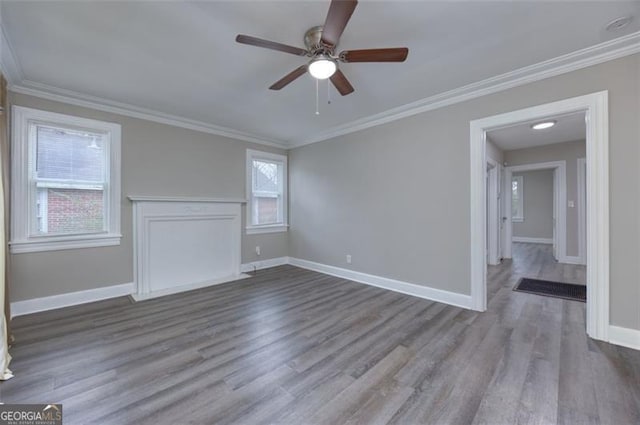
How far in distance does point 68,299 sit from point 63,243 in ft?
2.22

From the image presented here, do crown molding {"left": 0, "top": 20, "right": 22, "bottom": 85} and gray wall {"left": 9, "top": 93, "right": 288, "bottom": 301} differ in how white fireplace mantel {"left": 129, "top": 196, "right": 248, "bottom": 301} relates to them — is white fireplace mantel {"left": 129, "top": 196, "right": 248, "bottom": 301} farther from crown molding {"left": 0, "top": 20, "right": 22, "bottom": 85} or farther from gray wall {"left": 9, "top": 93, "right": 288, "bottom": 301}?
crown molding {"left": 0, "top": 20, "right": 22, "bottom": 85}

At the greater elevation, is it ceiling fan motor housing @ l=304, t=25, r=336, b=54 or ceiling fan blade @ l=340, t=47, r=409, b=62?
ceiling fan motor housing @ l=304, t=25, r=336, b=54

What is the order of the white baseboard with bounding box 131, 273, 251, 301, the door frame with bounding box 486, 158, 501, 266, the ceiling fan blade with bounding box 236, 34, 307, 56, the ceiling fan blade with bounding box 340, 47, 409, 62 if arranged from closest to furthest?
1. the ceiling fan blade with bounding box 236, 34, 307, 56
2. the ceiling fan blade with bounding box 340, 47, 409, 62
3. the white baseboard with bounding box 131, 273, 251, 301
4. the door frame with bounding box 486, 158, 501, 266

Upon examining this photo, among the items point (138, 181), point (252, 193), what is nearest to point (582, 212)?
point (252, 193)

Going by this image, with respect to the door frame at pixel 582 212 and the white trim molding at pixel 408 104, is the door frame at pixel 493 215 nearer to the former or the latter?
the door frame at pixel 582 212

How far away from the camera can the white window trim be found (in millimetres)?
2803

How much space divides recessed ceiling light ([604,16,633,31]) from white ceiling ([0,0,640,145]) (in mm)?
49

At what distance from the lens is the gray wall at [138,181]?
2.95 meters

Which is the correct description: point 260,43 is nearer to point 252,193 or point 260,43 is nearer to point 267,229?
point 252,193

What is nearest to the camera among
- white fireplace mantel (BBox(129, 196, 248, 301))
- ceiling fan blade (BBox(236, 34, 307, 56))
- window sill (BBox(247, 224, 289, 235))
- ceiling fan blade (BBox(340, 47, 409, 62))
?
ceiling fan blade (BBox(236, 34, 307, 56))

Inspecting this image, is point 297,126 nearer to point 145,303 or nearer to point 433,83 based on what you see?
point 433,83

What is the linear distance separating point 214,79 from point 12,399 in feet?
9.67

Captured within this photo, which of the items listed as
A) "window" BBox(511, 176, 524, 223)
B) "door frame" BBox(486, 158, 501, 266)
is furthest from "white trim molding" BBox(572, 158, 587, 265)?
"window" BBox(511, 176, 524, 223)

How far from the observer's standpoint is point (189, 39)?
6.92ft
